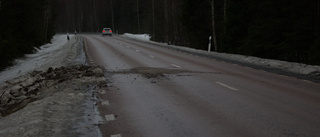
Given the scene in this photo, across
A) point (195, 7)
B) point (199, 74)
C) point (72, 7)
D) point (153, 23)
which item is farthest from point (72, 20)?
point (199, 74)

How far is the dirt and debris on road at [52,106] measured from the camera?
17.4ft

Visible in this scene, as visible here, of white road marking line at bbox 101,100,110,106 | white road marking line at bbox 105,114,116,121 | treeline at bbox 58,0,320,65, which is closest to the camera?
white road marking line at bbox 105,114,116,121

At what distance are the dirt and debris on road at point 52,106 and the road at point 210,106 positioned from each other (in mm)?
440

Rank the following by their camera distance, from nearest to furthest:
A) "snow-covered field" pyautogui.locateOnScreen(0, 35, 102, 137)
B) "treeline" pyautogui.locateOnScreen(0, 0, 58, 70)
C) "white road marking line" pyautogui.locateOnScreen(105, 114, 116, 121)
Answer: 1. "snow-covered field" pyautogui.locateOnScreen(0, 35, 102, 137)
2. "white road marking line" pyautogui.locateOnScreen(105, 114, 116, 121)
3. "treeline" pyautogui.locateOnScreen(0, 0, 58, 70)

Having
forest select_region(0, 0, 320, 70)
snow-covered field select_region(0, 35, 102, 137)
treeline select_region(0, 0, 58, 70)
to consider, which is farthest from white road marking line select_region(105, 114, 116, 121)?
treeline select_region(0, 0, 58, 70)

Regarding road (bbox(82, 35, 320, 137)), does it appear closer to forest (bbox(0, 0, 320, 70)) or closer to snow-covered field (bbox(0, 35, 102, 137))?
snow-covered field (bbox(0, 35, 102, 137))

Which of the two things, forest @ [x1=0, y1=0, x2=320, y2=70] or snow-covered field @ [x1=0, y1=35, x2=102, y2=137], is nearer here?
snow-covered field @ [x1=0, y1=35, x2=102, y2=137]

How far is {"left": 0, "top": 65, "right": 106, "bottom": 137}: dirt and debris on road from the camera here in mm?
5305

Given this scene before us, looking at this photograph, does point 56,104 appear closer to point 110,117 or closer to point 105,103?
point 105,103

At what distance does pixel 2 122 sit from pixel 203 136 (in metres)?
3.87

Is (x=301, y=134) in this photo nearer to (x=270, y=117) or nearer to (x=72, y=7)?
(x=270, y=117)

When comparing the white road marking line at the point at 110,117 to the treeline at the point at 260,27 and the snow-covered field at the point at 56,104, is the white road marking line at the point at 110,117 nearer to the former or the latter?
the snow-covered field at the point at 56,104

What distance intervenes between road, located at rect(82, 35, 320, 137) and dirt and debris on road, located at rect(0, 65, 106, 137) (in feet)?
1.44

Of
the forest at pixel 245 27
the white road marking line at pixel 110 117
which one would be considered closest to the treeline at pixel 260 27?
the forest at pixel 245 27
